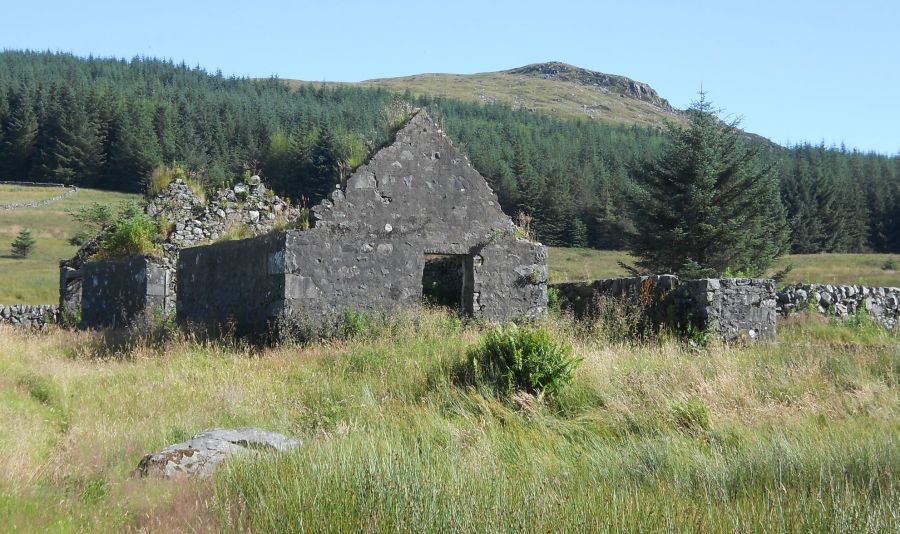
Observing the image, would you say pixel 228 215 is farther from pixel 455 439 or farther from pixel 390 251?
pixel 455 439

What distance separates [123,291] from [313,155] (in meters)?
33.5

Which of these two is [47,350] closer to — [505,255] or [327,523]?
[505,255]

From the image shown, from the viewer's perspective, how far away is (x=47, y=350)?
1395 centimetres

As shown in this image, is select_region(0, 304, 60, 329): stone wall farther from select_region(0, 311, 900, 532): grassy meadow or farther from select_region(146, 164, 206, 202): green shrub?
select_region(0, 311, 900, 532): grassy meadow

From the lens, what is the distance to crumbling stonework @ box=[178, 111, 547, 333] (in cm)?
1310

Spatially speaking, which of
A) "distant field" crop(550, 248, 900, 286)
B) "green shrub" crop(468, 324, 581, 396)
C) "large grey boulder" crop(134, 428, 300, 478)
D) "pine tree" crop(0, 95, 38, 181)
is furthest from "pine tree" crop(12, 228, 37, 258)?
"large grey boulder" crop(134, 428, 300, 478)

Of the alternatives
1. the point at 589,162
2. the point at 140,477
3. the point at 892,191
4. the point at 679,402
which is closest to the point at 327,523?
the point at 140,477

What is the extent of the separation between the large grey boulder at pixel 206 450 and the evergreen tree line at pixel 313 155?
2582 cm

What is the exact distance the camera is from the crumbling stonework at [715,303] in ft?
40.9

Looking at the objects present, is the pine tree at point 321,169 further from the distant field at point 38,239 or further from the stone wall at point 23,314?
the stone wall at point 23,314

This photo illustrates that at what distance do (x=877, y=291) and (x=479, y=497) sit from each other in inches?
569

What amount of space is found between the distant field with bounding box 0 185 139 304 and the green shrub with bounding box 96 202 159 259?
1964 cm

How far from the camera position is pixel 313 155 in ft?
166

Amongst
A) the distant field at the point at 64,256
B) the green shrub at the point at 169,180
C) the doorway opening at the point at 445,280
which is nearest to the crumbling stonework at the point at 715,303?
the doorway opening at the point at 445,280
